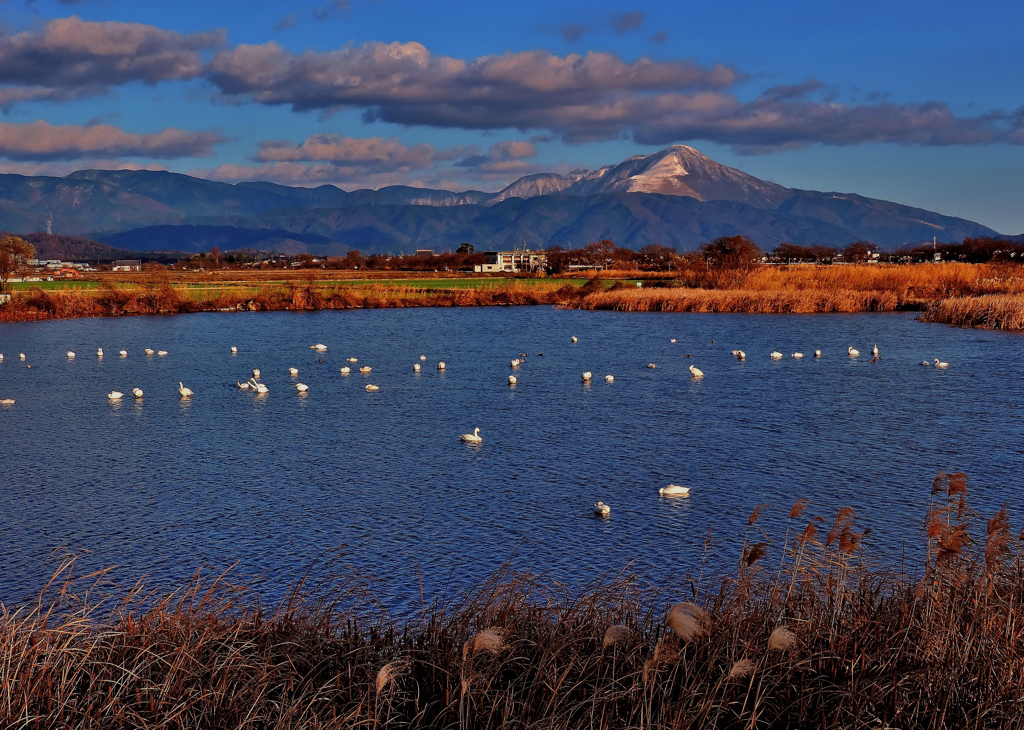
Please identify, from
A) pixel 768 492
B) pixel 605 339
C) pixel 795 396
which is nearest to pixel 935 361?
pixel 795 396

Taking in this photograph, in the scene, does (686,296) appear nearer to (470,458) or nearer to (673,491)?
(470,458)

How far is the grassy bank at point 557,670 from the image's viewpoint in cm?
660

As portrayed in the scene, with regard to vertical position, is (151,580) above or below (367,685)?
below

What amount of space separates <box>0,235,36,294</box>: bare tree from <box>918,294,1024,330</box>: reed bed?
230ft

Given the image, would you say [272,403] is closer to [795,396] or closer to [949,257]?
[795,396]

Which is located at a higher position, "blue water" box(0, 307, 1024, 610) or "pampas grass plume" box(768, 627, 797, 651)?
"pampas grass plume" box(768, 627, 797, 651)

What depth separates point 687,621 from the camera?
685cm

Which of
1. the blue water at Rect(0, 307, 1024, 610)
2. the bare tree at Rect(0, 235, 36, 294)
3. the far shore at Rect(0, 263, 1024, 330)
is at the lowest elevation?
the blue water at Rect(0, 307, 1024, 610)

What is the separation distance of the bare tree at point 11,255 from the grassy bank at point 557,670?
75.2 m

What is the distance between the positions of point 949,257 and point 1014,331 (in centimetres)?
9328

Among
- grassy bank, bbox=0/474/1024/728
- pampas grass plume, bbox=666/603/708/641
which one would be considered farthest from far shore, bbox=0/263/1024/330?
pampas grass plume, bbox=666/603/708/641

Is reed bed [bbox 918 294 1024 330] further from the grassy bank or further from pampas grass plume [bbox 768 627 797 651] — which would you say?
pampas grass plume [bbox 768 627 797 651]

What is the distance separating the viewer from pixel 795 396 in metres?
29.7

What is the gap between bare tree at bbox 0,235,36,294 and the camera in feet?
239
